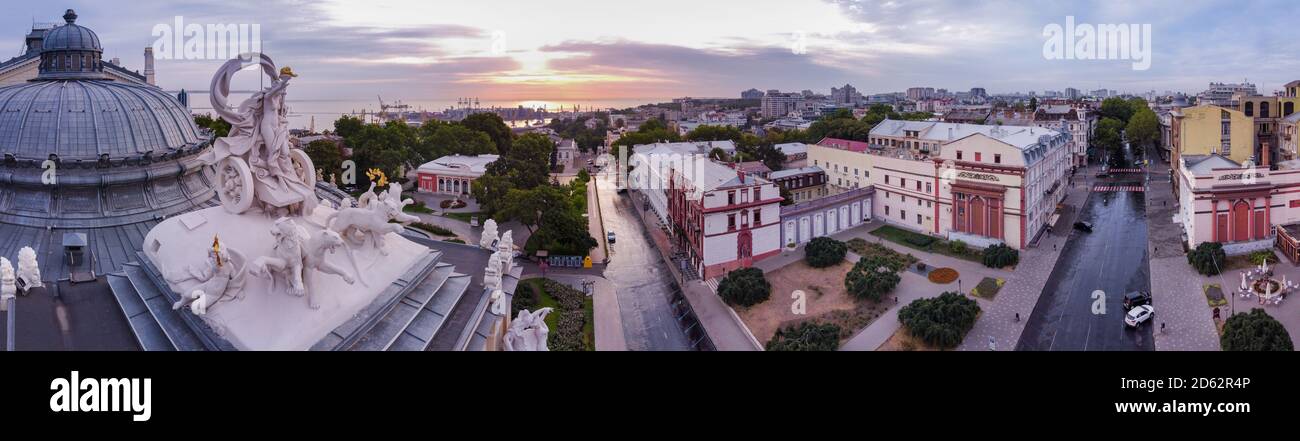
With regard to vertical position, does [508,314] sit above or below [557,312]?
above

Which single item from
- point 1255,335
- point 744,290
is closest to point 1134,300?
point 1255,335

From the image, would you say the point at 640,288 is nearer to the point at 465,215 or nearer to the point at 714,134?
the point at 465,215

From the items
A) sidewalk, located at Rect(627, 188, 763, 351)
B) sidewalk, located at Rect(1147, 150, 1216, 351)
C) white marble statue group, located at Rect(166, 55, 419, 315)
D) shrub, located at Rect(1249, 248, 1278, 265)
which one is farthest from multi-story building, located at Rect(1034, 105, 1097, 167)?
white marble statue group, located at Rect(166, 55, 419, 315)

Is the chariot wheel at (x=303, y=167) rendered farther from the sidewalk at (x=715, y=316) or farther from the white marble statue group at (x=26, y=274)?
the sidewalk at (x=715, y=316)

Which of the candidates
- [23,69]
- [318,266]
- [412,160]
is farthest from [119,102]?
[412,160]

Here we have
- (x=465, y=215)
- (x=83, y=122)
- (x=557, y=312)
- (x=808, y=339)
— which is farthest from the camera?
(x=465, y=215)

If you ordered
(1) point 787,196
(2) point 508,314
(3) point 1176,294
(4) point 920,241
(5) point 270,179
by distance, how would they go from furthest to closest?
(1) point 787,196 → (4) point 920,241 → (3) point 1176,294 → (2) point 508,314 → (5) point 270,179
